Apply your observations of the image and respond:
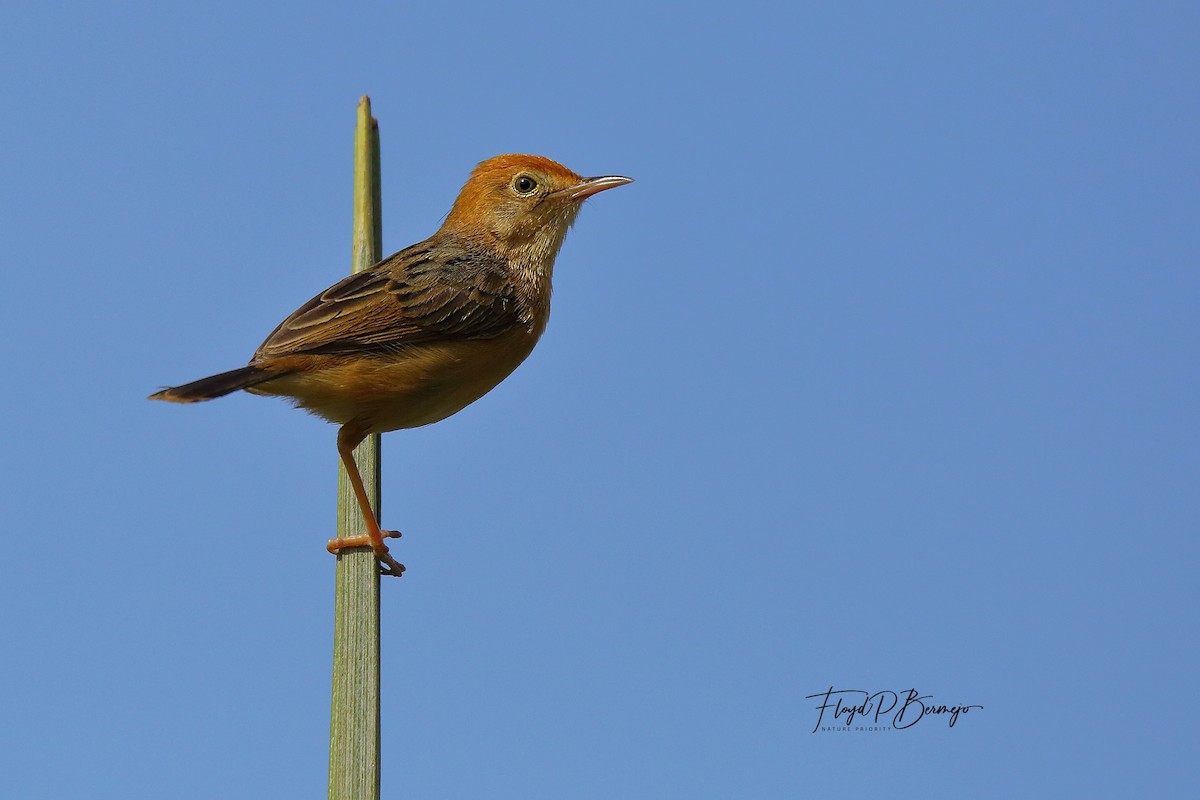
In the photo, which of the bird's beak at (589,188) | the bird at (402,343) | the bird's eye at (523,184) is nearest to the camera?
the bird at (402,343)

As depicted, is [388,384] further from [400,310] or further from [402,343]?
[400,310]


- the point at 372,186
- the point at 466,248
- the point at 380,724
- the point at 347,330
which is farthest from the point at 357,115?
the point at 380,724

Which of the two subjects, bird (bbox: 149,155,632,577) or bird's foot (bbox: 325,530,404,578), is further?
bird (bbox: 149,155,632,577)

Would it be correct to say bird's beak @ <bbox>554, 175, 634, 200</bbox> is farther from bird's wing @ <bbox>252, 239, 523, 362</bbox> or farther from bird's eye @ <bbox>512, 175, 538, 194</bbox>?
bird's wing @ <bbox>252, 239, 523, 362</bbox>

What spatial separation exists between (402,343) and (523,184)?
158 cm

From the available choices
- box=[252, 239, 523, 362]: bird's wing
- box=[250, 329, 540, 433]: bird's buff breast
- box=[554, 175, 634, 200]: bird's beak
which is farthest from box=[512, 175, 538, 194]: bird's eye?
box=[250, 329, 540, 433]: bird's buff breast

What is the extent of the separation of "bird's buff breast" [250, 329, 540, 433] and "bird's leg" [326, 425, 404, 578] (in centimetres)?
12

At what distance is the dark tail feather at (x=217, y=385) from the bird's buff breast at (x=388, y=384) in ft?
0.43

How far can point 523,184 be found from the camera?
24.2ft

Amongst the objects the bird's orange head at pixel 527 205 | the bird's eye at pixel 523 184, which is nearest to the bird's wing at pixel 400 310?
A: the bird's orange head at pixel 527 205

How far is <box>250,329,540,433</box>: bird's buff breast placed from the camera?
6.20 m

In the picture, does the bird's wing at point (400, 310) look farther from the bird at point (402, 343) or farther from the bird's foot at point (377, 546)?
the bird's foot at point (377, 546)

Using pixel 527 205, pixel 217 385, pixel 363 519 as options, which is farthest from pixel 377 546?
pixel 527 205

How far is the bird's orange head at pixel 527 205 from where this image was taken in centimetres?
727
